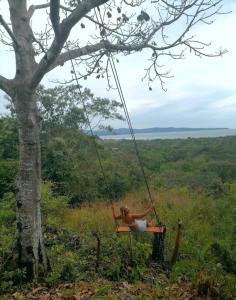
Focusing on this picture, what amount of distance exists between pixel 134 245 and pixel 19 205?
9.18 feet

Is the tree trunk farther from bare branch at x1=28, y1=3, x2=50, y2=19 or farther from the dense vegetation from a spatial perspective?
bare branch at x1=28, y1=3, x2=50, y2=19

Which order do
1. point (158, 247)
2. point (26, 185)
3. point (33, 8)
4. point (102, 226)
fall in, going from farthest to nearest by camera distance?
point (102, 226) < point (158, 247) < point (33, 8) < point (26, 185)

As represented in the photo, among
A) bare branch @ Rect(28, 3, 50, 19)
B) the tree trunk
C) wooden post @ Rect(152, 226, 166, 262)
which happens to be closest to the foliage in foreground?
wooden post @ Rect(152, 226, 166, 262)

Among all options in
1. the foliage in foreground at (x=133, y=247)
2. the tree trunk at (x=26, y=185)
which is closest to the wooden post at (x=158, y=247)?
the foliage in foreground at (x=133, y=247)

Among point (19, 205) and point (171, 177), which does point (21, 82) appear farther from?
point (171, 177)

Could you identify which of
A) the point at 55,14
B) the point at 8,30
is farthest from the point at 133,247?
the point at 55,14

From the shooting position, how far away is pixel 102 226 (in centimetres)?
1017

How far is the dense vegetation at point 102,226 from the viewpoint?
6.85 metres

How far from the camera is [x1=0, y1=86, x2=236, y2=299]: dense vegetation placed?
6852 mm

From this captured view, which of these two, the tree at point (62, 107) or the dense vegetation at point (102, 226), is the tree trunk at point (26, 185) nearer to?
the dense vegetation at point (102, 226)

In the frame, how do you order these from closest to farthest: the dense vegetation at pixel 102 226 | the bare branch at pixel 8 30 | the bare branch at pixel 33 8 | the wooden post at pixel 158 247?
the bare branch at pixel 8 30 < the dense vegetation at pixel 102 226 < the bare branch at pixel 33 8 < the wooden post at pixel 158 247

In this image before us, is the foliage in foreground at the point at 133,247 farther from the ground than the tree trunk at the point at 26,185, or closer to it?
closer to it

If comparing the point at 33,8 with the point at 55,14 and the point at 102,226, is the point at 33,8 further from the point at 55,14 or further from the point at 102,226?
the point at 102,226

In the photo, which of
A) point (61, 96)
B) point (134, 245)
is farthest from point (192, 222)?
point (61, 96)
